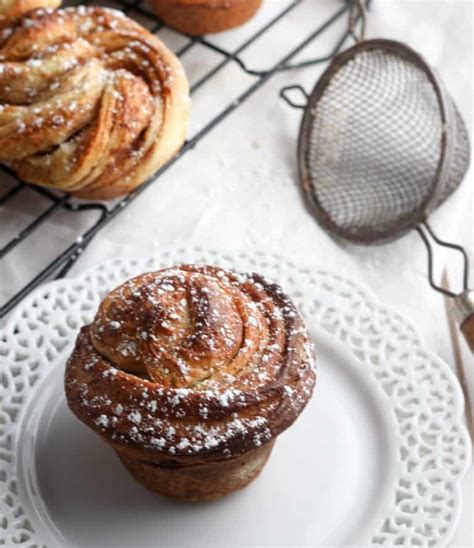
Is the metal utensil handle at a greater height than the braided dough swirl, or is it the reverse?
the braided dough swirl

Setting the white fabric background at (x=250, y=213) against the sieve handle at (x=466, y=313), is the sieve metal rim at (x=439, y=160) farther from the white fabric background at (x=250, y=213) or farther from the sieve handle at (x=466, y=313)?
the sieve handle at (x=466, y=313)

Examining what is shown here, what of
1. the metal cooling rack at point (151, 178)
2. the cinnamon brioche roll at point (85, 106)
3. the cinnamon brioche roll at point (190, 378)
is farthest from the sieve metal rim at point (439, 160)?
the cinnamon brioche roll at point (190, 378)

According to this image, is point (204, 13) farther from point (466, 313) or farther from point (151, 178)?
point (466, 313)

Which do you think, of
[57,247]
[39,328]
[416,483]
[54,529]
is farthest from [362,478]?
[57,247]

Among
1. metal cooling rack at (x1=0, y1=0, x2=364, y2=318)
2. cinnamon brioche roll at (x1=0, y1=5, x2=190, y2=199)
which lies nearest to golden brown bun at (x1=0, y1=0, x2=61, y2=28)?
cinnamon brioche roll at (x1=0, y1=5, x2=190, y2=199)

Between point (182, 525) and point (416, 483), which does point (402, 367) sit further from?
point (182, 525)

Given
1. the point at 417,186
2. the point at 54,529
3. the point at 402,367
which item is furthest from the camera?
the point at 417,186

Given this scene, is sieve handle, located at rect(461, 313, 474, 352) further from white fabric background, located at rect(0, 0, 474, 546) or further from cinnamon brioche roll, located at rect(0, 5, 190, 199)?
cinnamon brioche roll, located at rect(0, 5, 190, 199)
